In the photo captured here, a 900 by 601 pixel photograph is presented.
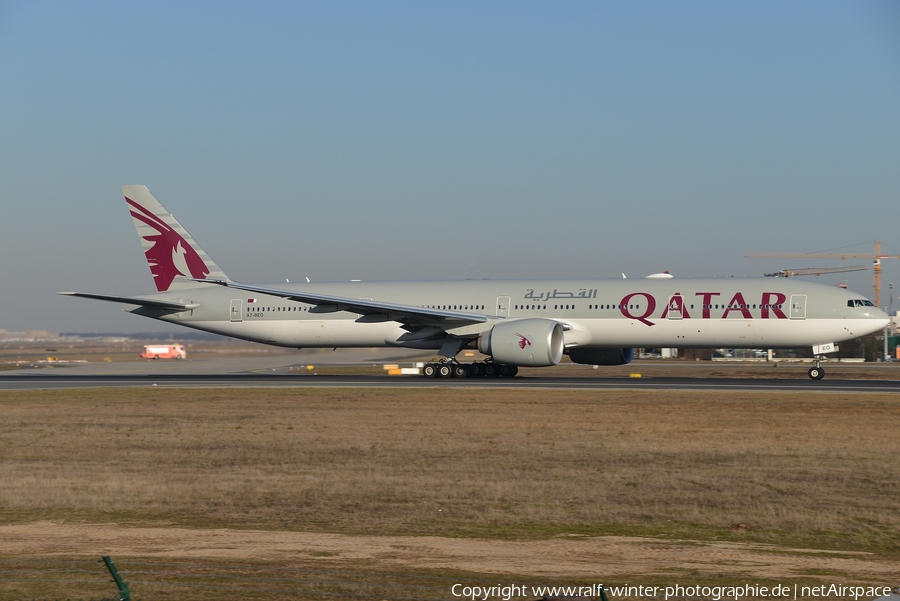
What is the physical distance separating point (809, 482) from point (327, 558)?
9.47m

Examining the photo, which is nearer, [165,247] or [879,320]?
[879,320]

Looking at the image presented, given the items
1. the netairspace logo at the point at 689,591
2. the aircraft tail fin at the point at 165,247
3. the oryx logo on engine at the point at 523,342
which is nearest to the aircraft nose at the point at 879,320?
the oryx logo on engine at the point at 523,342

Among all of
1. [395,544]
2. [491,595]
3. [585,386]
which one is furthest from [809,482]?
[585,386]

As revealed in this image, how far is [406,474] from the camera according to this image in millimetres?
17828

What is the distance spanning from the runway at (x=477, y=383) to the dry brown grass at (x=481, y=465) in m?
3.72

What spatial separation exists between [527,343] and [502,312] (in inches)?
166

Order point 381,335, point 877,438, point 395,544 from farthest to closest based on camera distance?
point 381,335 < point 877,438 < point 395,544

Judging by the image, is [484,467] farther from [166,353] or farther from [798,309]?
[166,353]

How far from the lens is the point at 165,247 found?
4297 cm

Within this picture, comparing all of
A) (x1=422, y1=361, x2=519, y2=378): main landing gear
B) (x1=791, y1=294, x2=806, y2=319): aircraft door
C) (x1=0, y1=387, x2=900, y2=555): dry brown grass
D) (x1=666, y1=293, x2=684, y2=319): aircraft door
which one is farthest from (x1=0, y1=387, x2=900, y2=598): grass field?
(x1=422, y1=361, x2=519, y2=378): main landing gear

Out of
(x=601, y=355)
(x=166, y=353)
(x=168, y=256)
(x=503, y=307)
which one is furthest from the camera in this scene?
(x=166, y=353)

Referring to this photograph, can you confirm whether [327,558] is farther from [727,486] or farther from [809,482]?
[809,482]

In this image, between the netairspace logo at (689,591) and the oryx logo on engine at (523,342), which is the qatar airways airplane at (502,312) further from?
the netairspace logo at (689,591)

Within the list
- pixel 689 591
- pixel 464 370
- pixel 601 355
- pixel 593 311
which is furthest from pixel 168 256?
pixel 689 591
